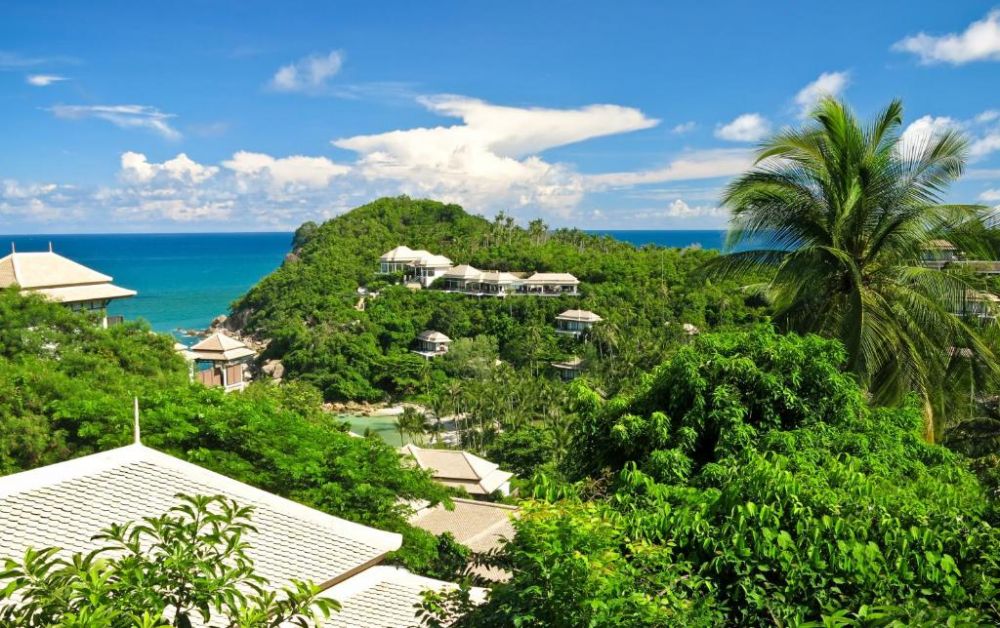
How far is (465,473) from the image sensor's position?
19.5 meters

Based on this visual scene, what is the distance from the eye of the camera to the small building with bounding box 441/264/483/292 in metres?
51.0

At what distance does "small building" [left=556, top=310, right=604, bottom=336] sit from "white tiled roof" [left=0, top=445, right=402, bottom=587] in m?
37.1

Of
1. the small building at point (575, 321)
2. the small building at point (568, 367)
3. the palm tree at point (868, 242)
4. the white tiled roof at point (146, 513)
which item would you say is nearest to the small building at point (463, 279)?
the small building at point (575, 321)

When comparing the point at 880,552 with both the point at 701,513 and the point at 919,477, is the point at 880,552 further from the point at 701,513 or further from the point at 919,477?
the point at 919,477

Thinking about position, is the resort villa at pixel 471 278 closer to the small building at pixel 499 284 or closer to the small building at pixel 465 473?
the small building at pixel 499 284

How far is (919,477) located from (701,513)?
6.38ft

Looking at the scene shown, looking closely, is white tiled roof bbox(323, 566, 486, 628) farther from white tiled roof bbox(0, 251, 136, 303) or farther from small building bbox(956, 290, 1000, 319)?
white tiled roof bbox(0, 251, 136, 303)

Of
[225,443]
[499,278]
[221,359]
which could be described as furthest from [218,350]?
[499,278]

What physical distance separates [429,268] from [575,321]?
1676 cm

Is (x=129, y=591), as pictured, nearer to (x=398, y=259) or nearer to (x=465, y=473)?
(x=465, y=473)

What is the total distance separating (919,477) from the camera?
14.9ft

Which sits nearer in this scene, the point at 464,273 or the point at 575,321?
the point at 575,321

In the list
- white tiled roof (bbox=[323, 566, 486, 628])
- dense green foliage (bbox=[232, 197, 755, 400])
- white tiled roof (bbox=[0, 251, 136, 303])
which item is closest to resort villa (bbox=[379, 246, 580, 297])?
dense green foliage (bbox=[232, 197, 755, 400])

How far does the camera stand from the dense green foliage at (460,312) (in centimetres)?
3875
